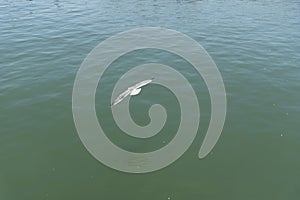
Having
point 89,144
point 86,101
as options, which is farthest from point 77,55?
point 89,144

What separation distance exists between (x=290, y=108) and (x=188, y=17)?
2067cm

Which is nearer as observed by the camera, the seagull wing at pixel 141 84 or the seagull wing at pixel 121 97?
the seagull wing at pixel 121 97

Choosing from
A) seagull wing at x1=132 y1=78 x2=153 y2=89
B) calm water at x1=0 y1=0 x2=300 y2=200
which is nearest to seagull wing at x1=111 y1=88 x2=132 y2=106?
seagull wing at x1=132 y1=78 x2=153 y2=89

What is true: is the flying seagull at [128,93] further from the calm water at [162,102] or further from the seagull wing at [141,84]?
the calm water at [162,102]

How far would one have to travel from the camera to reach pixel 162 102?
83.7 ft

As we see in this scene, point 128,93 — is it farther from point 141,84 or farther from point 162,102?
point 162,102

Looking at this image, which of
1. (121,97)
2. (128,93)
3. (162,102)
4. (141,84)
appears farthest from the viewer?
(141,84)

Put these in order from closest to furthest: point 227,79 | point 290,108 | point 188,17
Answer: point 290,108 < point 227,79 < point 188,17

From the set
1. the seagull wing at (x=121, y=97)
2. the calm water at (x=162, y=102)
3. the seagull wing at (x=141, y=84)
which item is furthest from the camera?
the seagull wing at (x=141, y=84)

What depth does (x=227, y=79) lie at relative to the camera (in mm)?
28516

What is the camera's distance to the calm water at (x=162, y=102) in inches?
735

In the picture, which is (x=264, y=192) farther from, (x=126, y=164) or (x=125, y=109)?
(x=125, y=109)

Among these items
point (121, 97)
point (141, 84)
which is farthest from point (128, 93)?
point (141, 84)

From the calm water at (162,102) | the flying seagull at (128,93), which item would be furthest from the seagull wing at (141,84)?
the calm water at (162,102)
